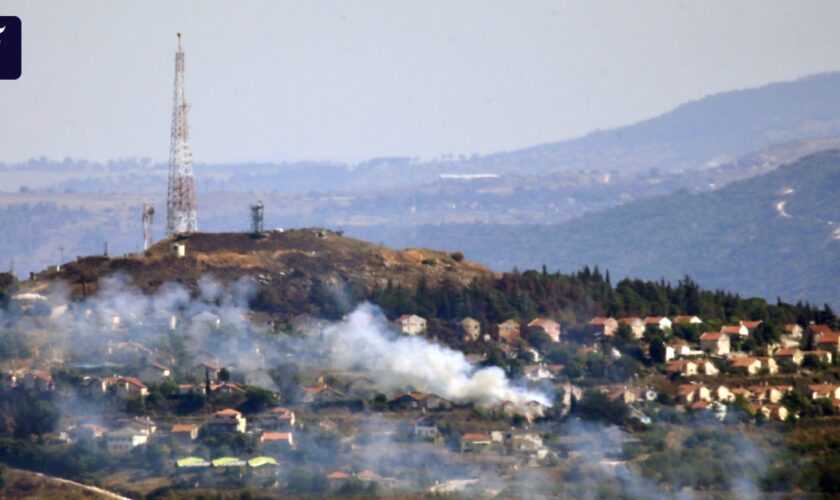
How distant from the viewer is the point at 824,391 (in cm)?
12238

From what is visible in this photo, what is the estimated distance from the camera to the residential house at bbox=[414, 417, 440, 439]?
374ft

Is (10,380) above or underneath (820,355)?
underneath

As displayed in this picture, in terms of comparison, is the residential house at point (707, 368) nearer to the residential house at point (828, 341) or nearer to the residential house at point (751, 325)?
the residential house at point (751, 325)

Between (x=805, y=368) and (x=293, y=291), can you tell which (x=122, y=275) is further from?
(x=805, y=368)

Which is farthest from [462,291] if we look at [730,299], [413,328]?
[730,299]

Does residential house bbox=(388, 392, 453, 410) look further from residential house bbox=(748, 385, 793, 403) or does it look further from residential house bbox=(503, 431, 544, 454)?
residential house bbox=(748, 385, 793, 403)

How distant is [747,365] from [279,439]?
93.6ft

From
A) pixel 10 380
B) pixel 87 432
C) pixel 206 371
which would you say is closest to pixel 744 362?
pixel 206 371

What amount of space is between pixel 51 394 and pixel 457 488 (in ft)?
81.3

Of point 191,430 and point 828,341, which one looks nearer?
point 191,430

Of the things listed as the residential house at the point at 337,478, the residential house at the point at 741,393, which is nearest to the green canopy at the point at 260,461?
the residential house at the point at 337,478

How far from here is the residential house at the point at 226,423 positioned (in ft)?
377

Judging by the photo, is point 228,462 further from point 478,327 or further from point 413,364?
point 478,327

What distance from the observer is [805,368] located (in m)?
129
